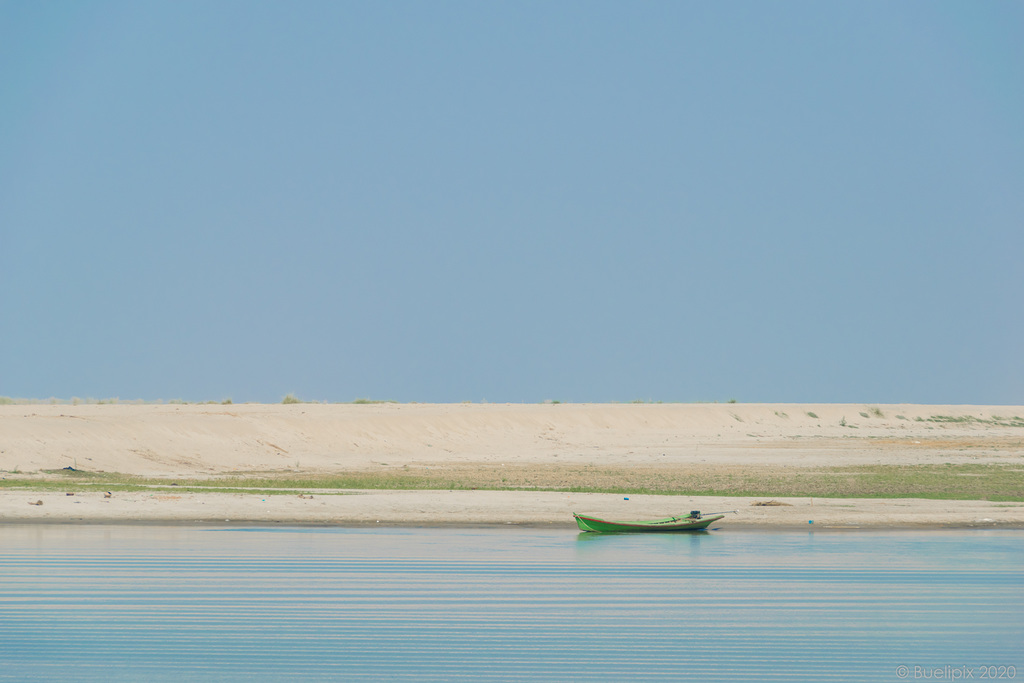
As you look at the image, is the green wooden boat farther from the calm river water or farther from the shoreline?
the shoreline

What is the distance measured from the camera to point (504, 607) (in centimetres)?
1770

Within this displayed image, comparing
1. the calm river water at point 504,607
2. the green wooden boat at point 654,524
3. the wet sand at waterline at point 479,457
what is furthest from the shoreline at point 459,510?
the calm river water at point 504,607

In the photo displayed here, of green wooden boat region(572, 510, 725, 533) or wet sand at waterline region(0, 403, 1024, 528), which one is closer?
green wooden boat region(572, 510, 725, 533)

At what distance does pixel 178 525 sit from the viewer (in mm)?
27828

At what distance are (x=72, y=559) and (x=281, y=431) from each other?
2640cm

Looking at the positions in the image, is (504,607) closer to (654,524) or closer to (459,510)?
(654,524)

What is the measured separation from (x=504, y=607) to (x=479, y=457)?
96.7 ft

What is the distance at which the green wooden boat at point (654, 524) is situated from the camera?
86.9 feet

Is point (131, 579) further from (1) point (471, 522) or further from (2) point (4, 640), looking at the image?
(1) point (471, 522)

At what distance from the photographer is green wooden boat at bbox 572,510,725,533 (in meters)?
26.5

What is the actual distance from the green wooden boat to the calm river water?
419mm

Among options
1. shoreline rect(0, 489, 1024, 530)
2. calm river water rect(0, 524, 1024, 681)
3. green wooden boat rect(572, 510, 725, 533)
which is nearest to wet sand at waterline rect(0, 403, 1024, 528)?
shoreline rect(0, 489, 1024, 530)

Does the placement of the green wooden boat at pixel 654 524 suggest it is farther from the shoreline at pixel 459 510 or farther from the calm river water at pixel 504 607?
the shoreline at pixel 459 510

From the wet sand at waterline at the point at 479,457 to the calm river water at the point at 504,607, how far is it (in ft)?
8.17
